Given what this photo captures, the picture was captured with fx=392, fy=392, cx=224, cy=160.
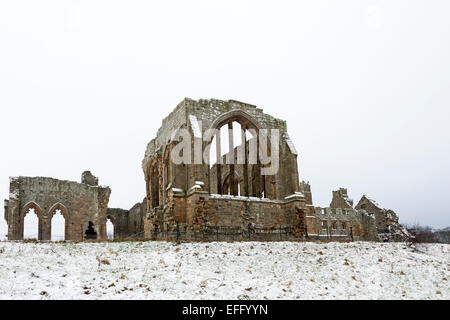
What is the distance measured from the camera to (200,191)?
16656 millimetres

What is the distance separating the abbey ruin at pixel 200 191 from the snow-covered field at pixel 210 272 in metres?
3.35

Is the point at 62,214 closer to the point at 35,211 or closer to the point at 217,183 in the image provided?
the point at 35,211

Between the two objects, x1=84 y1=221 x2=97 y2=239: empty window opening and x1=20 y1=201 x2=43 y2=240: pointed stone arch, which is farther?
x1=84 y1=221 x2=97 y2=239: empty window opening

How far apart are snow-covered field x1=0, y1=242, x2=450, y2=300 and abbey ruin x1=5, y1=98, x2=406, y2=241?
335cm

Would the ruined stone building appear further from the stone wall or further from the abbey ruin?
the stone wall

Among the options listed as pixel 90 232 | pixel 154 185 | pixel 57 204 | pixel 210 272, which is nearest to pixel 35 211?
pixel 57 204

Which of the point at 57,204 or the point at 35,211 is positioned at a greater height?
the point at 57,204

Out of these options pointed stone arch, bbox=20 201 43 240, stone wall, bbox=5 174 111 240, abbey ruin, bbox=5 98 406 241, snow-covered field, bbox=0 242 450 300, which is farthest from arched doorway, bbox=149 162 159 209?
snow-covered field, bbox=0 242 450 300

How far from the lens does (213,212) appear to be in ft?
56.0

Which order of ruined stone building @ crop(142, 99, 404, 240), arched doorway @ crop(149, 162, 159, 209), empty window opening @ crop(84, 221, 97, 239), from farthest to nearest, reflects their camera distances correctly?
empty window opening @ crop(84, 221, 97, 239)
arched doorway @ crop(149, 162, 159, 209)
ruined stone building @ crop(142, 99, 404, 240)

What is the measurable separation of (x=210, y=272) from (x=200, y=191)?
7308 millimetres

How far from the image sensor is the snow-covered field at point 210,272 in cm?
784

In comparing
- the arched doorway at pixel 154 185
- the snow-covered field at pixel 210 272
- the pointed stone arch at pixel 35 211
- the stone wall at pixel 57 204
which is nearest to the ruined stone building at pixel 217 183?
the arched doorway at pixel 154 185

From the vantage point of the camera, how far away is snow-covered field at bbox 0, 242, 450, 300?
25.7ft
